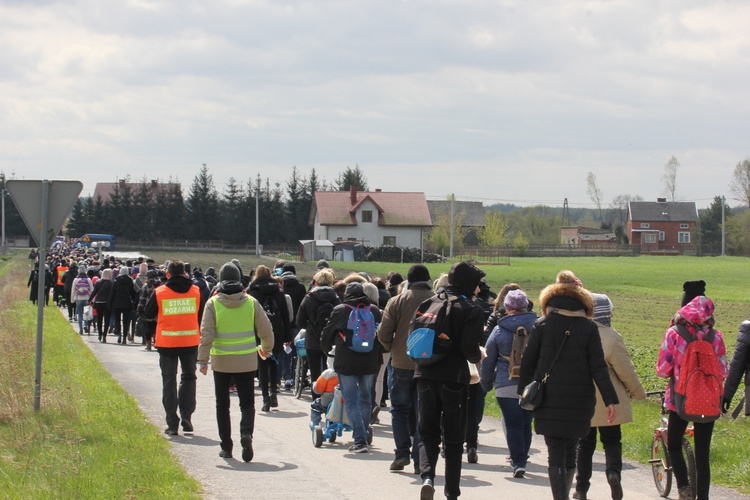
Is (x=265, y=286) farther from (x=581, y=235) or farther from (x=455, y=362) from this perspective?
(x=581, y=235)

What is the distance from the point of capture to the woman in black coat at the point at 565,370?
7.12 m

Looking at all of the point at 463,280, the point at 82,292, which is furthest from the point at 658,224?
the point at 463,280

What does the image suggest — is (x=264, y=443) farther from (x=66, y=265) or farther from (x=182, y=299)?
(x=66, y=265)

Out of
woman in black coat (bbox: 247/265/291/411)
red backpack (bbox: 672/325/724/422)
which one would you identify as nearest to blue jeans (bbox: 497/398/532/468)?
red backpack (bbox: 672/325/724/422)

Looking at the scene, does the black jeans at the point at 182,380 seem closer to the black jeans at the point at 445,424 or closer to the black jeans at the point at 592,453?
the black jeans at the point at 445,424

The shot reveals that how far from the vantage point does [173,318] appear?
11.5 m

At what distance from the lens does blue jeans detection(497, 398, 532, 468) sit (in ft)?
31.3

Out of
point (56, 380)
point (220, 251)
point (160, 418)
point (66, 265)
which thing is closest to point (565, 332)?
point (160, 418)

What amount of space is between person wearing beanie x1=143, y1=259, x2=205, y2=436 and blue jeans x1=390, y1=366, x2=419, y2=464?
298 centimetres

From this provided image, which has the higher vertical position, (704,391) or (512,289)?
(512,289)

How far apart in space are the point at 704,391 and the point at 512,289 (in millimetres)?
2505

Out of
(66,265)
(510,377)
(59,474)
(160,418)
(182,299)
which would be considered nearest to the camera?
(59,474)

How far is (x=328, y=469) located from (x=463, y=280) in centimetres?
261

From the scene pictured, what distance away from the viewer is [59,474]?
8.48m
